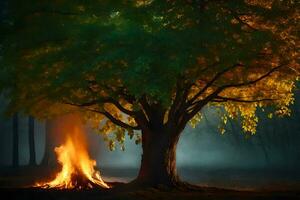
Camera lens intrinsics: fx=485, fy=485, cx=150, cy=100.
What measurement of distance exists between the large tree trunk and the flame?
2319 mm

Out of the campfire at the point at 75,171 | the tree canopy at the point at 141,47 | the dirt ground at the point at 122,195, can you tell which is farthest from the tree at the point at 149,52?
the campfire at the point at 75,171

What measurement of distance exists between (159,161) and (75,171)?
425 centimetres

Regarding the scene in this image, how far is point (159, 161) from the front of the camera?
21.7m

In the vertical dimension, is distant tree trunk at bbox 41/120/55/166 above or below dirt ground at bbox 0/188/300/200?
above

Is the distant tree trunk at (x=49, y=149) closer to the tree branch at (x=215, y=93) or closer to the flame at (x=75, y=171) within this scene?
the flame at (x=75, y=171)

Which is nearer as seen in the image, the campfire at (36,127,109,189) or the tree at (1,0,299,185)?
the tree at (1,0,299,185)

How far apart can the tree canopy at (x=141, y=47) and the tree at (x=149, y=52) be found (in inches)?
1.5

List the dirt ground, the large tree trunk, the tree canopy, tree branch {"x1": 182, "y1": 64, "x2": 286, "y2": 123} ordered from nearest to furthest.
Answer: the tree canopy
the dirt ground
tree branch {"x1": 182, "y1": 64, "x2": 286, "y2": 123}
the large tree trunk

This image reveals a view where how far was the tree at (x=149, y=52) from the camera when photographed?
16.0 metres

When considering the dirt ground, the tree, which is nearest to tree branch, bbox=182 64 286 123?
the tree

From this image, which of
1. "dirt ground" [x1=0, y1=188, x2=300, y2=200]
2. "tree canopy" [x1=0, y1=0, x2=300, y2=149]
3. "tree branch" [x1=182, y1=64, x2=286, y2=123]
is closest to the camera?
"tree canopy" [x1=0, y1=0, x2=300, y2=149]

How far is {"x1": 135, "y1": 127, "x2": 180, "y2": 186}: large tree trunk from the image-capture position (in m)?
21.6

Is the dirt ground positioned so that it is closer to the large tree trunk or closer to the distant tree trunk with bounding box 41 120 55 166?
the large tree trunk

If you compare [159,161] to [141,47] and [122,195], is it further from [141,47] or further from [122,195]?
[141,47]
